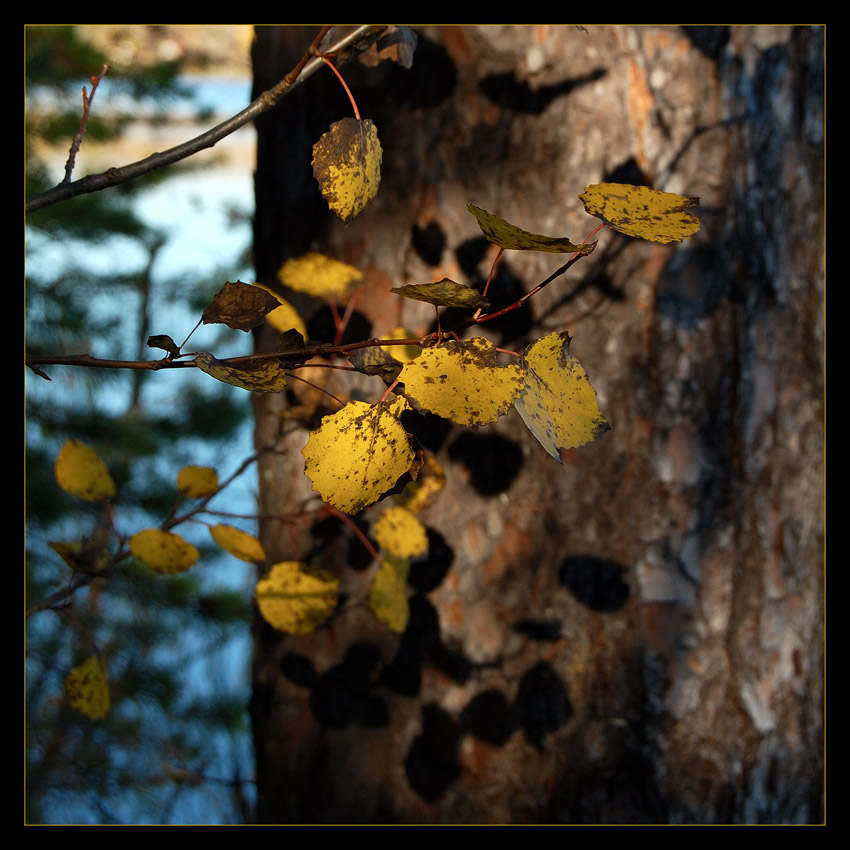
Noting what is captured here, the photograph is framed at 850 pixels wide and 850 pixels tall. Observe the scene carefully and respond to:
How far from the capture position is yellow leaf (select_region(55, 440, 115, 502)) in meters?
0.55

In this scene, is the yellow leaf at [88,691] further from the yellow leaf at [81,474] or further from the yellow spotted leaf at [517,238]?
the yellow spotted leaf at [517,238]

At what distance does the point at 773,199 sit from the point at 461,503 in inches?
16.8

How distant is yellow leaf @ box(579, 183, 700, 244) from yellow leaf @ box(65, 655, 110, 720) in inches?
18.7

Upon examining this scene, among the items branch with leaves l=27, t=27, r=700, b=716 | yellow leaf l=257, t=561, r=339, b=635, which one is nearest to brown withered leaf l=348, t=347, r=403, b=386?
branch with leaves l=27, t=27, r=700, b=716

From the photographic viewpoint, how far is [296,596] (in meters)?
0.57

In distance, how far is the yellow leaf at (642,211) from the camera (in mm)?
309

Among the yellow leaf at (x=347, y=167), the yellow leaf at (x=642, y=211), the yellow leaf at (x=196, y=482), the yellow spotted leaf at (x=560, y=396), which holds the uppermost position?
the yellow leaf at (x=347, y=167)

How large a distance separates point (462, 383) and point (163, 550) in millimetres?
320

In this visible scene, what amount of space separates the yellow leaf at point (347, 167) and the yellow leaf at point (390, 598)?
30cm

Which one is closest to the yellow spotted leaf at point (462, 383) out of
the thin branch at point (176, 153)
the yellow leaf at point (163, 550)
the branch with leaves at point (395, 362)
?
the branch with leaves at point (395, 362)

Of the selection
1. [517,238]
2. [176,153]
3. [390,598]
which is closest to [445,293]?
[517,238]

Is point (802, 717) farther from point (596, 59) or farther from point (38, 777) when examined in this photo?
point (38, 777)

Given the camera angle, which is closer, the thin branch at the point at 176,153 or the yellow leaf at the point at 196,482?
the thin branch at the point at 176,153
